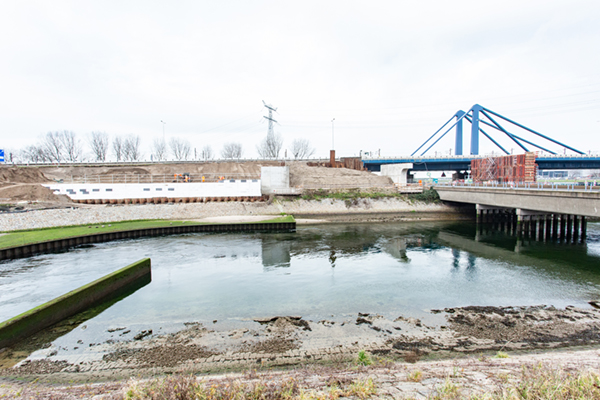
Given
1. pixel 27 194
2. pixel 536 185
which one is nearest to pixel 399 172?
pixel 536 185

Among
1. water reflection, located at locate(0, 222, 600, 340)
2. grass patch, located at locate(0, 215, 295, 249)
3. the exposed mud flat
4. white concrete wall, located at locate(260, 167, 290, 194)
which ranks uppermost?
white concrete wall, located at locate(260, 167, 290, 194)

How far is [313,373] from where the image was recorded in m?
6.20

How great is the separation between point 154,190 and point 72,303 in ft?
100

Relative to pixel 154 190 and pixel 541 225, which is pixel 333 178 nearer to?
pixel 154 190

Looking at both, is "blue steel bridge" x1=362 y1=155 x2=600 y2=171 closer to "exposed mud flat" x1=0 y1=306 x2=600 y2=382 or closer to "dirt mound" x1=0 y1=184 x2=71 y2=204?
"dirt mound" x1=0 y1=184 x2=71 y2=204

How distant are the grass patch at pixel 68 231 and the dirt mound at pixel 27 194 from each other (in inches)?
373

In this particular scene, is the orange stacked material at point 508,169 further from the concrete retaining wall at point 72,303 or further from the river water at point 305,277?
the concrete retaining wall at point 72,303

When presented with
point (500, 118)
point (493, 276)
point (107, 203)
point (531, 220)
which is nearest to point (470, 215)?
point (531, 220)

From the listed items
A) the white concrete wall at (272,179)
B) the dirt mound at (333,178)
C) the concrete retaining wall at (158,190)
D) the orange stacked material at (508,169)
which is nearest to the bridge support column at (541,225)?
the orange stacked material at (508,169)

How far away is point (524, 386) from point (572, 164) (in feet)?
261

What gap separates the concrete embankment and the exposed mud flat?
2294cm

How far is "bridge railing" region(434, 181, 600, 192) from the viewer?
21.7 m

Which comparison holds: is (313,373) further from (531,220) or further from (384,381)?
(531,220)

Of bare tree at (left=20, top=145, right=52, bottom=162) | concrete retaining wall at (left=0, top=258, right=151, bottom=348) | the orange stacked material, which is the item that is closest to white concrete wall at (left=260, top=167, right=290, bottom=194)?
concrete retaining wall at (left=0, top=258, right=151, bottom=348)
